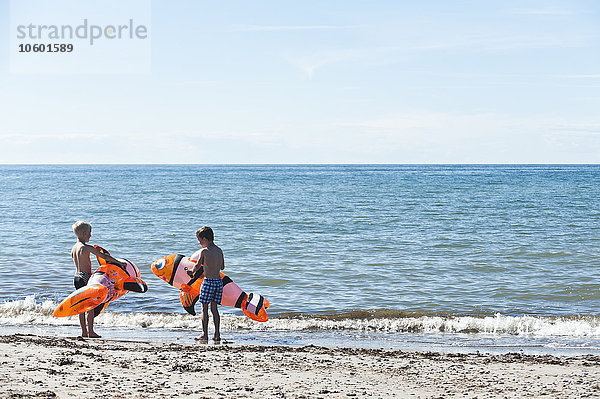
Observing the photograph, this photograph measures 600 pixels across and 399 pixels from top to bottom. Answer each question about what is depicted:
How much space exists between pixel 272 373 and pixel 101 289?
3.07m

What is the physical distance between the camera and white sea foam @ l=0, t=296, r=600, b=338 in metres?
9.16

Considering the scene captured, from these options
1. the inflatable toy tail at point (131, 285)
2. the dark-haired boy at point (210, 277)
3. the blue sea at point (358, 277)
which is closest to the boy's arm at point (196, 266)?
the dark-haired boy at point (210, 277)

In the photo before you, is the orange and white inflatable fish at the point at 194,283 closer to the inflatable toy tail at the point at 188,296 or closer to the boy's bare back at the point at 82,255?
the inflatable toy tail at the point at 188,296

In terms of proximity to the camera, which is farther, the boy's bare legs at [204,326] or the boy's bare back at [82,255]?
the boy's bare legs at [204,326]

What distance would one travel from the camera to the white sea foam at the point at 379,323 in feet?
30.0

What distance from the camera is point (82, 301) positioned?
25.8 feet

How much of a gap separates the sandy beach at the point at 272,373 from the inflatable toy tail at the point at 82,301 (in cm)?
42

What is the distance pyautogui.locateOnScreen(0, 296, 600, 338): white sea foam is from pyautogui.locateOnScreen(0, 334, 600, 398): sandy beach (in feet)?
5.91

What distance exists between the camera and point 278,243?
17891mm

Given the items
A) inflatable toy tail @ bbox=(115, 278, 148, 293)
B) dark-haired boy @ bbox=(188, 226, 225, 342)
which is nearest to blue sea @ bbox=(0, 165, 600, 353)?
dark-haired boy @ bbox=(188, 226, 225, 342)

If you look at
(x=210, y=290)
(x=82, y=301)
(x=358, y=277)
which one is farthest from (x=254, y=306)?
(x=358, y=277)

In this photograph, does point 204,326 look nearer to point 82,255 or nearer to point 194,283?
point 194,283

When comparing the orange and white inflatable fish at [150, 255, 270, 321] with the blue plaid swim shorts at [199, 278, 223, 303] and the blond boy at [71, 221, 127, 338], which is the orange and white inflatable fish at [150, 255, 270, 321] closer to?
the blue plaid swim shorts at [199, 278, 223, 303]

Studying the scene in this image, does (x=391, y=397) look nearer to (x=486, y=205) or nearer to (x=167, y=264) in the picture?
(x=167, y=264)
